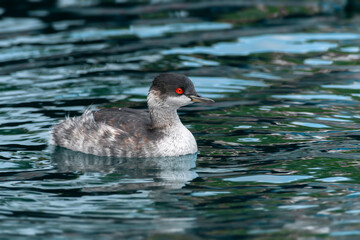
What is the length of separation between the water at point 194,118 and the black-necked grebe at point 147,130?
0.20m

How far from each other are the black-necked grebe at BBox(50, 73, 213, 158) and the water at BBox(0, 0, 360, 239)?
0.65 ft

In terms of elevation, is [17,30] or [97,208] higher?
[17,30]

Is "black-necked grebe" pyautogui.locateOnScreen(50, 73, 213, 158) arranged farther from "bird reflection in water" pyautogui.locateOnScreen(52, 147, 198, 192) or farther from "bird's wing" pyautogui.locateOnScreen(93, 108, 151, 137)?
"bird reflection in water" pyautogui.locateOnScreen(52, 147, 198, 192)

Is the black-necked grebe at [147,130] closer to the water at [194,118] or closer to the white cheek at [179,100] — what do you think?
the white cheek at [179,100]

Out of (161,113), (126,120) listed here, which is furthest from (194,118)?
(126,120)

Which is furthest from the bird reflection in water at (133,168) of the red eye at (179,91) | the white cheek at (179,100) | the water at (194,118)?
the red eye at (179,91)

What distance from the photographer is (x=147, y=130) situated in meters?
10.6

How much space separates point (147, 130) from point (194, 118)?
1944mm

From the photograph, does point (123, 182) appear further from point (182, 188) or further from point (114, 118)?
point (114, 118)

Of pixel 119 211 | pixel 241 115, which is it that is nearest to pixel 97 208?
pixel 119 211

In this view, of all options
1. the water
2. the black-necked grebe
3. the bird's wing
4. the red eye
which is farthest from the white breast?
the red eye

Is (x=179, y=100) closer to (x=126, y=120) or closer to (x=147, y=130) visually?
(x=147, y=130)

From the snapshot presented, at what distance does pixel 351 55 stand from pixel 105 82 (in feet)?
20.1

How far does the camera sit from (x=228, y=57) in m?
16.7
